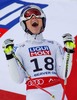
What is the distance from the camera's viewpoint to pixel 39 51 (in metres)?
1.47

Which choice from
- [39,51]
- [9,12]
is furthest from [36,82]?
[9,12]

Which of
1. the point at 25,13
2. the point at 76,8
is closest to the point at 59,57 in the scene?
the point at 25,13

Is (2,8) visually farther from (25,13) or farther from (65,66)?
(65,66)

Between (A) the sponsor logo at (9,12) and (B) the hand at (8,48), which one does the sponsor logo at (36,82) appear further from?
(A) the sponsor logo at (9,12)

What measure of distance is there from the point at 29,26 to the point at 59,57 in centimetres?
15

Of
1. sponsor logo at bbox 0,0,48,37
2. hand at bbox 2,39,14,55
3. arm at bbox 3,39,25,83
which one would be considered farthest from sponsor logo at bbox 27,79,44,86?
sponsor logo at bbox 0,0,48,37

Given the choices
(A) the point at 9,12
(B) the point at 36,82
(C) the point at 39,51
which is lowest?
(B) the point at 36,82

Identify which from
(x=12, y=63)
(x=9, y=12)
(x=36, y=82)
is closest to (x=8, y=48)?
(x=12, y=63)

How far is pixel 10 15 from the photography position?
2.07m

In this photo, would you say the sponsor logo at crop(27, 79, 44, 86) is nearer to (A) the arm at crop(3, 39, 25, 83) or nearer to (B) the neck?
(A) the arm at crop(3, 39, 25, 83)

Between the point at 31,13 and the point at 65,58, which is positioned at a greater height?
the point at 31,13

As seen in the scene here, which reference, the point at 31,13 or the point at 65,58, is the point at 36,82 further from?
the point at 31,13

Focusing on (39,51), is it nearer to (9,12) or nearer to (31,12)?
(31,12)

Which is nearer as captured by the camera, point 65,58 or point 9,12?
point 65,58
